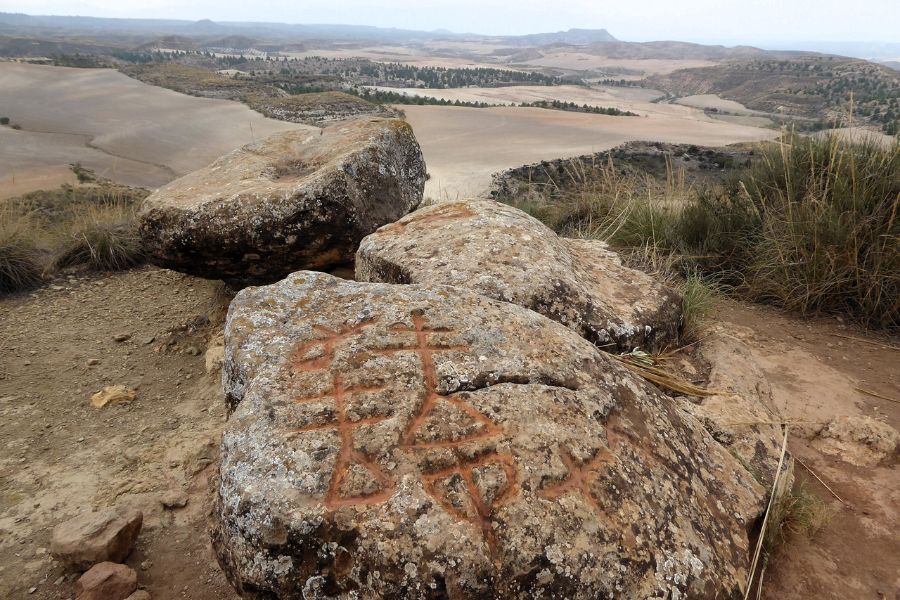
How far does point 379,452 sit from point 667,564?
95 centimetres

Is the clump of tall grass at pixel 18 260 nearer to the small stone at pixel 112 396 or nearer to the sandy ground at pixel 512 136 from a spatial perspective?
the small stone at pixel 112 396

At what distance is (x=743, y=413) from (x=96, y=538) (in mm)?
3137

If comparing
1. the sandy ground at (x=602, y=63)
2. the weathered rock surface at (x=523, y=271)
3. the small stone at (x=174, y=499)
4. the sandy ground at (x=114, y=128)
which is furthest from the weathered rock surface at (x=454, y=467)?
the sandy ground at (x=602, y=63)

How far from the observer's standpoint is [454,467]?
187 centimetres

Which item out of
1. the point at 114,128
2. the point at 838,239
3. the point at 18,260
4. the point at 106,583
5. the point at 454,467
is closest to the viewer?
the point at 454,467

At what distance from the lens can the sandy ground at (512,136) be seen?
1761 centimetres

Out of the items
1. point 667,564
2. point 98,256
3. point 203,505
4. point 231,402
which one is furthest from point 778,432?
point 98,256

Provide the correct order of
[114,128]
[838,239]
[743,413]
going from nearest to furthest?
[743,413] < [838,239] < [114,128]

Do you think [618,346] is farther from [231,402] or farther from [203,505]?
[203,505]

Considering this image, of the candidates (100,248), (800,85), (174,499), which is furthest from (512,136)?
(800,85)

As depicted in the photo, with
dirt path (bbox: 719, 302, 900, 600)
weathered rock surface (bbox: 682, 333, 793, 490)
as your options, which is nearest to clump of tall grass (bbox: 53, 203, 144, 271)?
weathered rock surface (bbox: 682, 333, 793, 490)

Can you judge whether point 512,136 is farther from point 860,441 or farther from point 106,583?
point 106,583

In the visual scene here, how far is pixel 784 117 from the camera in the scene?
44.4 meters

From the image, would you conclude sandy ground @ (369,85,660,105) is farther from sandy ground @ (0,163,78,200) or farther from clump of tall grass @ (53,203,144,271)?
clump of tall grass @ (53,203,144,271)
